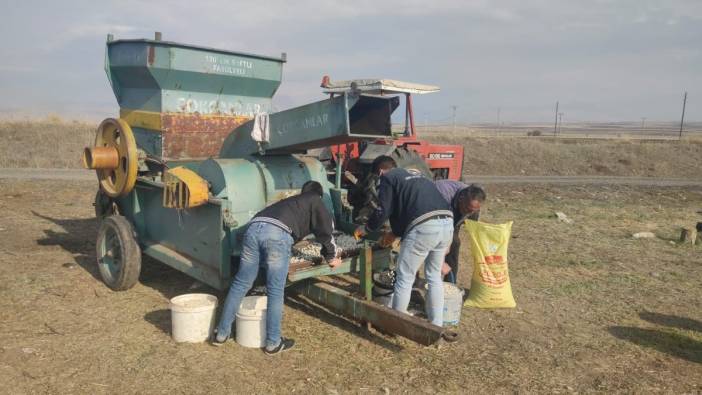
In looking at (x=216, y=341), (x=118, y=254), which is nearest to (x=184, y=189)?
(x=216, y=341)

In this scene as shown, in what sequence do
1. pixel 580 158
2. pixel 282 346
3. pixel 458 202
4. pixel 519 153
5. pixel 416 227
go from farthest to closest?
pixel 519 153 < pixel 580 158 < pixel 458 202 < pixel 416 227 < pixel 282 346

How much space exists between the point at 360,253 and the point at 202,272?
1.46m

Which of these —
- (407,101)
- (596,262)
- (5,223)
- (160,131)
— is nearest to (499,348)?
(596,262)

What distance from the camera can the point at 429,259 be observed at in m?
4.65

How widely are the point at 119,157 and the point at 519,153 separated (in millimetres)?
21957

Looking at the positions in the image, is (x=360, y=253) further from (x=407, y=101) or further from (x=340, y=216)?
(x=407, y=101)

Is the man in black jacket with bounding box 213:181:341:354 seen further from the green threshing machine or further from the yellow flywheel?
the yellow flywheel

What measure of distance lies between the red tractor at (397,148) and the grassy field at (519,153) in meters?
10.6

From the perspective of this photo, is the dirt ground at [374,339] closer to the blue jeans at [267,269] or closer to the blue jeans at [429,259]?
the blue jeans at [267,269]

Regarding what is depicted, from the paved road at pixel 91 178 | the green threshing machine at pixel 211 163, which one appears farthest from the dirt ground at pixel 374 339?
the paved road at pixel 91 178

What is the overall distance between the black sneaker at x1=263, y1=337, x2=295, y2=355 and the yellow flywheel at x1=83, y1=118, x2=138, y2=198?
2.39m

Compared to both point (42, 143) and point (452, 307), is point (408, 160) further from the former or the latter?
point (42, 143)

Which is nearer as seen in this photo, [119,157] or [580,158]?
[119,157]

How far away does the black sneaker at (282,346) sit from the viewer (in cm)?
428
